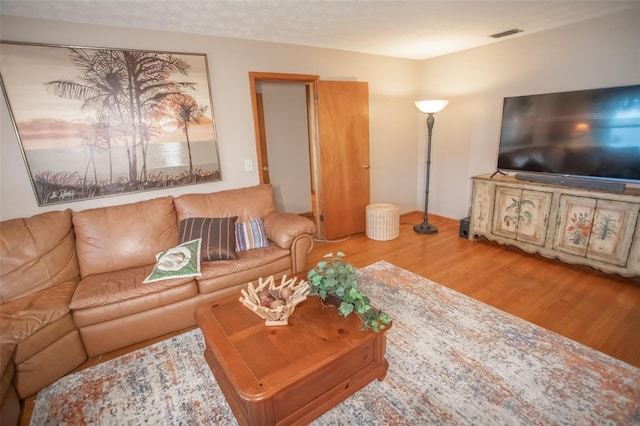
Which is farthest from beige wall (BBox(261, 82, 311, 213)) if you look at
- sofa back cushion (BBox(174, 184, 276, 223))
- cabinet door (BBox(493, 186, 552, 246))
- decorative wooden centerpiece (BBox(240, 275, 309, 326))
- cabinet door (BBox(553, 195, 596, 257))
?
cabinet door (BBox(553, 195, 596, 257))

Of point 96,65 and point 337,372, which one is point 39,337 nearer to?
point 337,372

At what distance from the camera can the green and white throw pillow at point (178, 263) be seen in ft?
7.03

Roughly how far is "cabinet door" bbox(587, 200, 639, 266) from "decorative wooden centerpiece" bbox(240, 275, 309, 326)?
273cm

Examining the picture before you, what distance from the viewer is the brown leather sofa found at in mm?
1719

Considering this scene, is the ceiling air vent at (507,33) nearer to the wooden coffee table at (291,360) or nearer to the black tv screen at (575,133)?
the black tv screen at (575,133)

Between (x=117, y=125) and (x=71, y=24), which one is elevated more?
(x=71, y=24)

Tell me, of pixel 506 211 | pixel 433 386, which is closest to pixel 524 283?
pixel 506 211

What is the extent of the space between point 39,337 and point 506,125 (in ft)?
14.3

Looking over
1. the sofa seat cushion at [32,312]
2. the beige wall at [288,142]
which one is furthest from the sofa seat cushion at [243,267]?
the beige wall at [288,142]

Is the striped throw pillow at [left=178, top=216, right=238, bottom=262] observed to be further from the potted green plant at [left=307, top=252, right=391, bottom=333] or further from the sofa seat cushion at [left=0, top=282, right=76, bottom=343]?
the potted green plant at [left=307, top=252, right=391, bottom=333]

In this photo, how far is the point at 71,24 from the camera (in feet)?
7.59

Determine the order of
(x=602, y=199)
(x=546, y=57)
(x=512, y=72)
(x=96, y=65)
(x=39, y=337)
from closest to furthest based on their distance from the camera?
(x=39, y=337) < (x=96, y=65) < (x=602, y=199) < (x=546, y=57) < (x=512, y=72)

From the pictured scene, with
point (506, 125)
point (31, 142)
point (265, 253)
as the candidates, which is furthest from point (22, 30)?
point (506, 125)

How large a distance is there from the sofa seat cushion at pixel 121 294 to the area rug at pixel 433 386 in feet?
1.00
